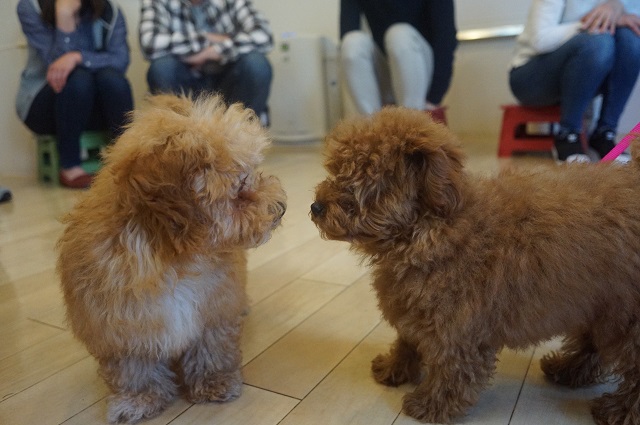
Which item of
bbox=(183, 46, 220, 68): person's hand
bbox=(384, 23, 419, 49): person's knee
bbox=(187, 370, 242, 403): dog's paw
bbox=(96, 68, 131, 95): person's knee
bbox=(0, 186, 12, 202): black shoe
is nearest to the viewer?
bbox=(187, 370, 242, 403): dog's paw

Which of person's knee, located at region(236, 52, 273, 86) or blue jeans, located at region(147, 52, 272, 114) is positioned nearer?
blue jeans, located at region(147, 52, 272, 114)

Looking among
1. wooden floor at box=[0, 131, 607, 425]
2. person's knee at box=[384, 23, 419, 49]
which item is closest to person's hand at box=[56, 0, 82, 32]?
wooden floor at box=[0, 131, 607, 425]

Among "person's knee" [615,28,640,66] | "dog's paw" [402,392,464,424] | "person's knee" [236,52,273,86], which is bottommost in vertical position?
"dog's paw" [402,392,464,424]

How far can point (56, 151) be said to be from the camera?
3859 millimetres

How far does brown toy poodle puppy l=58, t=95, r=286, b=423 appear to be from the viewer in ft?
3.48

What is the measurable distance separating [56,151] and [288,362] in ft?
10.4

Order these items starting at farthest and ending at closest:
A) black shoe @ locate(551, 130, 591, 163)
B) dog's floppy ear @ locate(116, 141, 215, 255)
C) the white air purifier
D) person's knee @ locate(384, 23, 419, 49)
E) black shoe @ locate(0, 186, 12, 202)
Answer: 1. the white air purifier
2. person's knee @ locate(384, 23, 419, 49)
3. black shoe @ locate(0, 186, 12, 202)
4. black shoe @ locate(551, 130, 591, 163)
5. dog's floppy ear @ locate(116, 141, 215, 255)

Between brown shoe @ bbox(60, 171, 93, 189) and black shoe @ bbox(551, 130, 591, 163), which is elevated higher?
black shoe @ bbox(551, 130, 591, 163)

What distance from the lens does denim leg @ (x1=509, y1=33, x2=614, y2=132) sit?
10.4ft

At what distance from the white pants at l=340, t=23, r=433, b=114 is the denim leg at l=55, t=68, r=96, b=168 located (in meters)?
1.88

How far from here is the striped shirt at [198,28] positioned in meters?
3.86

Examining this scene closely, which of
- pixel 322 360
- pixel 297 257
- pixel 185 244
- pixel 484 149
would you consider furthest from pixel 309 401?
pixel 484 149

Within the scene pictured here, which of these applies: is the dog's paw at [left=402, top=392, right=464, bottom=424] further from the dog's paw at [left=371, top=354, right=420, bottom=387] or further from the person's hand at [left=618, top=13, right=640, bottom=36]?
the person's hand at [left=618, top=13, right=640, bottom=36]

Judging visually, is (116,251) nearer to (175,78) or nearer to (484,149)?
(175,78)
